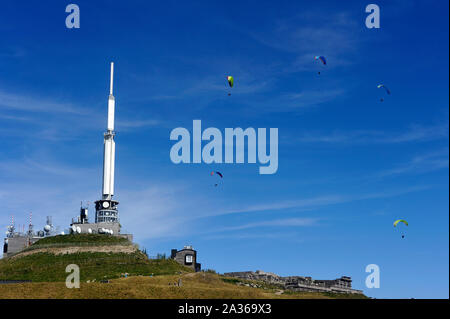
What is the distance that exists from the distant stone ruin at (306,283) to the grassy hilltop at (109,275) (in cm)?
635

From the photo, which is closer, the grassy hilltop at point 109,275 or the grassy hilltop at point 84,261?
the grassy hilltop at point 109,275

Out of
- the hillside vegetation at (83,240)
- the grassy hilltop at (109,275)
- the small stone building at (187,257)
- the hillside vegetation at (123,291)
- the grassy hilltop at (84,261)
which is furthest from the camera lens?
the hillside vegetation at (83,240)

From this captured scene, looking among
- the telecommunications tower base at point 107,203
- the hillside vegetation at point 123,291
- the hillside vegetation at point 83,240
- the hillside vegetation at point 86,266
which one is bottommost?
the hillside vegetation at point 123,291

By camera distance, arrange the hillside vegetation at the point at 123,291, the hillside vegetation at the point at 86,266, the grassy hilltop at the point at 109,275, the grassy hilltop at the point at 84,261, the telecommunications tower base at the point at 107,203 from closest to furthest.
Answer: the hillside vegetation at the point at 123,291 < the grassy hilltop at the point at 109,275 < the hillside vegetation at the point at 86,266 < the grassy hilltop at the point at 84,261 < the telecommunications tower base at the point at 107,203

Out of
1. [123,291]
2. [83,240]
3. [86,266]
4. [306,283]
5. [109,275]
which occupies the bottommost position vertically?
[123,291]

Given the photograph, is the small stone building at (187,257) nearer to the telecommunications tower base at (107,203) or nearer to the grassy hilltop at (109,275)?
the grassy hilltop at (109,275)

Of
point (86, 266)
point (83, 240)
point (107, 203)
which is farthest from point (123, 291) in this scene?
point (107, 203)

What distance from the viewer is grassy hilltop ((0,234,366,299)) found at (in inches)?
3430

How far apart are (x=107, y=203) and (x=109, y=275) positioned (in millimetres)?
47241

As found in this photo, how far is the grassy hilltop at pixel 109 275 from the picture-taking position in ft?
286

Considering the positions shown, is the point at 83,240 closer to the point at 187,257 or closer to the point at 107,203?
the point at 107,203

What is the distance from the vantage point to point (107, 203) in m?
159

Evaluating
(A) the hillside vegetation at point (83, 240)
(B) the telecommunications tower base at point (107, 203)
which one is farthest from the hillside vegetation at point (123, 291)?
(B) the telecommunications tower base at point (107, 203)

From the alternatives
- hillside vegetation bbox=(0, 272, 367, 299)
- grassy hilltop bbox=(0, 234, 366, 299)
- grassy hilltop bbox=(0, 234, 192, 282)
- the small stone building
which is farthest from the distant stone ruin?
grassy hilltop bbox=(0, 234, 192, 282)
